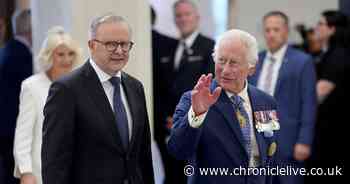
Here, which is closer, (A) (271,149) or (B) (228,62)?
(B) (228,62)

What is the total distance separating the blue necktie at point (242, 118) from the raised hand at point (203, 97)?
1.18 ft

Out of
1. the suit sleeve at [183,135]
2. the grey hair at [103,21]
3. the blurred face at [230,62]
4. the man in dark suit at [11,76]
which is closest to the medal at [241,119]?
the blurred face at [230,62]

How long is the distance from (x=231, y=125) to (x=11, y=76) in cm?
275

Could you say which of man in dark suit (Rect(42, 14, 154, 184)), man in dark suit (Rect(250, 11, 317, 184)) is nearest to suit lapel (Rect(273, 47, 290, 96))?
man in dark suit (Rect(250, 11, 317, 184))

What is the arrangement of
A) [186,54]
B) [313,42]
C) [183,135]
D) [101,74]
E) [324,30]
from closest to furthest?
[183,135]
[101,74]
[186,54]
[324,30]
[313,42]

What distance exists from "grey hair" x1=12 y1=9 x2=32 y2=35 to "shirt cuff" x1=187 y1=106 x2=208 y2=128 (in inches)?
124

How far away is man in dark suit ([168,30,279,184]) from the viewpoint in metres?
3.61

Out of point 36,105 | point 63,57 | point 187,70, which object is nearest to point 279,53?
point 187,70

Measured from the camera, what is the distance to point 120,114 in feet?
11.9

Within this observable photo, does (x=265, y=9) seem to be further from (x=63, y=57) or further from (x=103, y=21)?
(x=103, y=21)

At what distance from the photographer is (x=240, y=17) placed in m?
8.26

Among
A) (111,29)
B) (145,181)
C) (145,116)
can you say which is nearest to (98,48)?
(111,29)

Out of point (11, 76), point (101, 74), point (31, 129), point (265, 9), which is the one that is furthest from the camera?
point (265, 9)

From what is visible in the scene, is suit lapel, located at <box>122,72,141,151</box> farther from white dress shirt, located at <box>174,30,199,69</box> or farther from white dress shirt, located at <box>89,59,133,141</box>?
white dress shirt, located at <box>174,30,199,69</box>
